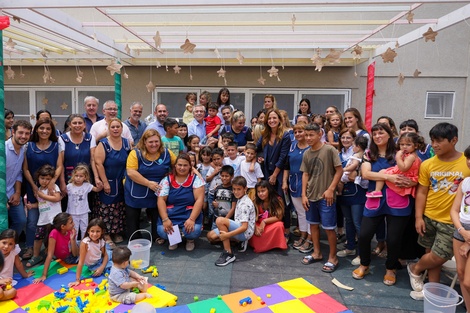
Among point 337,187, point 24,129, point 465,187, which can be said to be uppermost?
point 24,129

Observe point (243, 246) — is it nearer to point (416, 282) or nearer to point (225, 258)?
point (225, 258)

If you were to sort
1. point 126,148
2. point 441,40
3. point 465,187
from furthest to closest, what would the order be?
point 441,40
point 126,148
point 465,187

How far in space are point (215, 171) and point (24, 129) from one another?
2.34 meters

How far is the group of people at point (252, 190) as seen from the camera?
3.21 metres

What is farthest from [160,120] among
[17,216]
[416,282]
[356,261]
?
[416,282]

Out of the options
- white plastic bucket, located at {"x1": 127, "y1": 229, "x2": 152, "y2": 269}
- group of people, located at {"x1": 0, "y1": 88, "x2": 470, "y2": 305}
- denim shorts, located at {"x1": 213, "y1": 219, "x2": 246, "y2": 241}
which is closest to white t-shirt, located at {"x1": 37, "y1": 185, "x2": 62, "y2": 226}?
group of people, located at {"x1": 0, "y1": 88, "x2": 470, "y2": 305}

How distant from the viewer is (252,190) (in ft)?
15.1

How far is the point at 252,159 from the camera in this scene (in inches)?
184

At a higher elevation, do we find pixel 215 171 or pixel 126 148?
pixel 126 148

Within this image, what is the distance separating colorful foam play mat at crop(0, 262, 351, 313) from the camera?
117 inches

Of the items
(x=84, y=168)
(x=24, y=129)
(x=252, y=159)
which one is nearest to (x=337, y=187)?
(x=252, y=159)

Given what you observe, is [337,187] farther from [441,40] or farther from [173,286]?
[441,40]

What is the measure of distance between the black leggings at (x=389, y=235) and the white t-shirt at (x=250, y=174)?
159 centimetres

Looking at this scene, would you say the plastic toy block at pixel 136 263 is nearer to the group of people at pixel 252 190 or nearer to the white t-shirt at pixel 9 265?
the group of people at pixel 252 190
